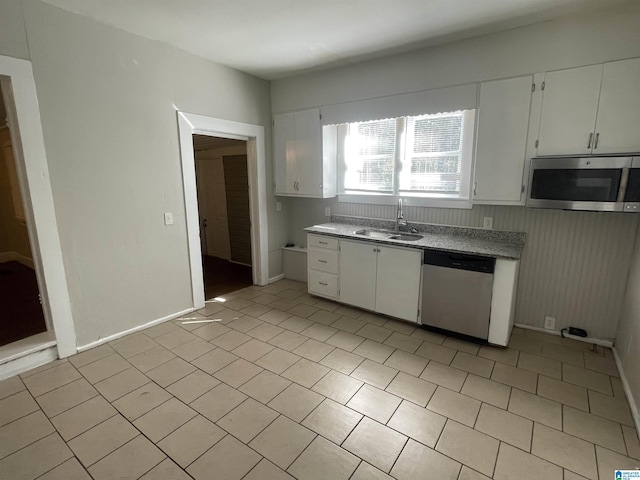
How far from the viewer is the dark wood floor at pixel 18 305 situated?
122 inches

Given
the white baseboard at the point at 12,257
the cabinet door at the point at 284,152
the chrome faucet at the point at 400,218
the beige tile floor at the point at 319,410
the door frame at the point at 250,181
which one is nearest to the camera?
the beige tile floor at the point at 319,410

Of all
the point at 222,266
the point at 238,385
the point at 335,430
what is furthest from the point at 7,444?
the point at 222,266

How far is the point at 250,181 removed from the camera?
4.30 m

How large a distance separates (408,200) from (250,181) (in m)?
2.12

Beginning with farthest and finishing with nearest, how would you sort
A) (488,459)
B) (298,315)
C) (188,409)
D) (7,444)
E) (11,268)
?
1. (11,268)
2. (298,315)
3. (188,409)
4. (7,444)
5. (488,459)

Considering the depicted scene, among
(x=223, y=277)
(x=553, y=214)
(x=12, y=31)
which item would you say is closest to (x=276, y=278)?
(x=223, y=277)

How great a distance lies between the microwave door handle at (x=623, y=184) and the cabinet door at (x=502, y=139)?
2.14 feet

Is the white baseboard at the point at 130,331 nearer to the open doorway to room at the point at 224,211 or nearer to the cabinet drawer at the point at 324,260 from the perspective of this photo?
the open doorway to room at the point at 224,211

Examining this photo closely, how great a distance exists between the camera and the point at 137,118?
2.96m

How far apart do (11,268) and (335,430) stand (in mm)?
6324

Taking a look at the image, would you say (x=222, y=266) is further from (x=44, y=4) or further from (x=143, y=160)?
(x=44, y=4)

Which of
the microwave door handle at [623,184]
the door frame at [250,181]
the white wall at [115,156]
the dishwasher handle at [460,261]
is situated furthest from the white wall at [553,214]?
the white wall at [115,156]

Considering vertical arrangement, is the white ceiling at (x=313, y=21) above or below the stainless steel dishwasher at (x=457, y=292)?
above

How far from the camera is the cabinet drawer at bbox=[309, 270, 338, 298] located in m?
3.77
